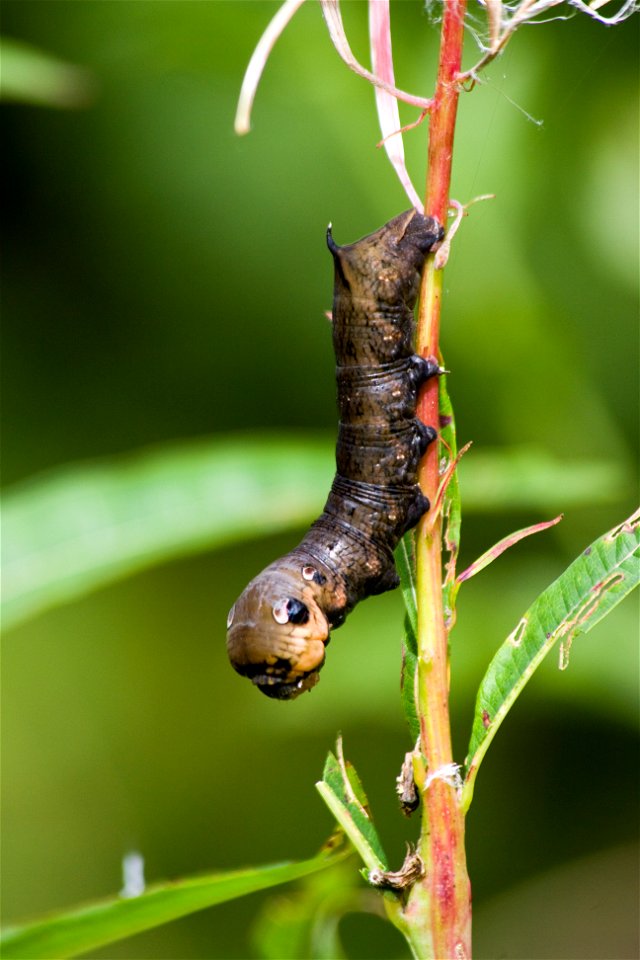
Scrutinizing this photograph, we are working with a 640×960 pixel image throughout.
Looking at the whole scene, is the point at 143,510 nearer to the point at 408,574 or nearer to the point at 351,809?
the point at 408,574

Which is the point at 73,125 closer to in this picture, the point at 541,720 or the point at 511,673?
the point at 541,720

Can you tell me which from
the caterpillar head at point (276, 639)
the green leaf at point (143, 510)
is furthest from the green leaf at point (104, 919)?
the green leaf at point (143, 510)

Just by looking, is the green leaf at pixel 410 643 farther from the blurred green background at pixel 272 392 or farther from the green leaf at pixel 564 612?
the blurred green background at pixel 272 392

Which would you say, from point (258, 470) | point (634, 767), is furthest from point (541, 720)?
point (258, 470)

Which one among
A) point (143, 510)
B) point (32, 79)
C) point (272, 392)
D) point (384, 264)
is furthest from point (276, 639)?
point (272, 392)

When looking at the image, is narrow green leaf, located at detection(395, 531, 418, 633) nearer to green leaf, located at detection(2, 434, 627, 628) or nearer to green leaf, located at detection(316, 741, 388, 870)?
green leaf, located at detection(316, 741, 388, 870)
